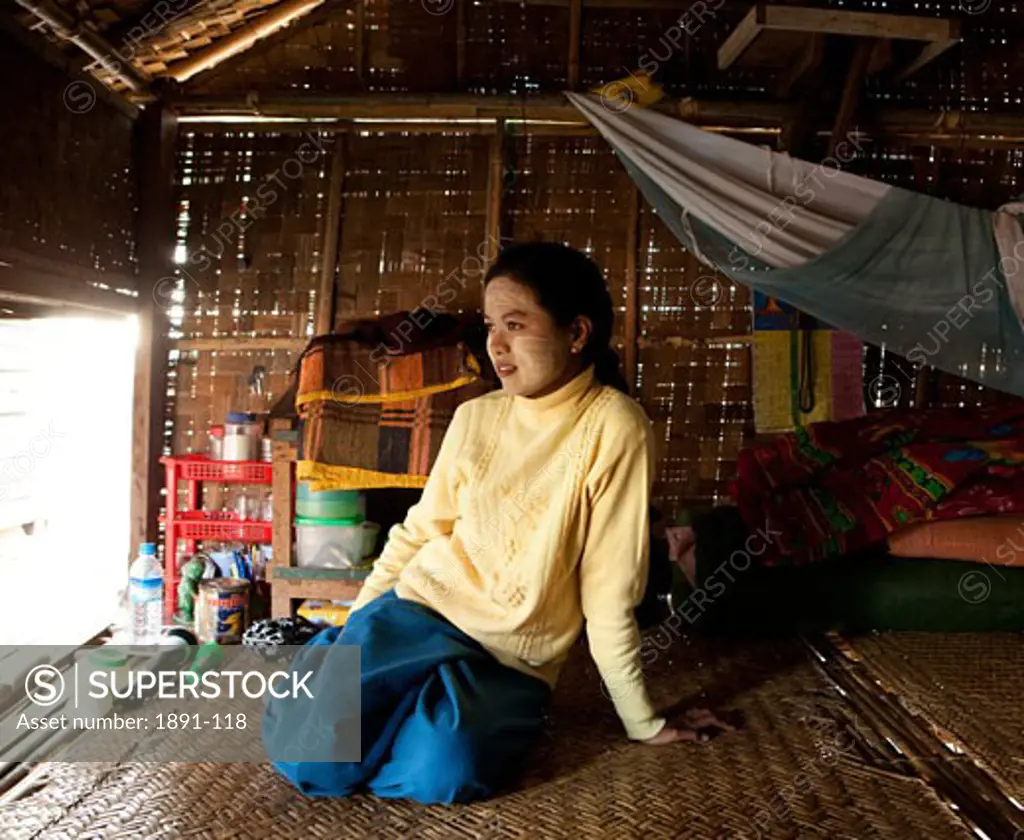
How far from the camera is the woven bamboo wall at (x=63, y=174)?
7.86ft

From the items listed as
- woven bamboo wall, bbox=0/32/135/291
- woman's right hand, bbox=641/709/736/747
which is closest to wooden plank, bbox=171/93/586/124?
woven bamboo wall, bbox=0/32/135/291

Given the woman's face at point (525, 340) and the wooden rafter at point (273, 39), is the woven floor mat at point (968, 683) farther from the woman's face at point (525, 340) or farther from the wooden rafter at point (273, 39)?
the wooden rafter at point (273, 39)

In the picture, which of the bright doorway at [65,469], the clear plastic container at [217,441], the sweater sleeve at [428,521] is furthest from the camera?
the bright doorway at [65,469]

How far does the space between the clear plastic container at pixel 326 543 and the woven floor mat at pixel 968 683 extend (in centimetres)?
156

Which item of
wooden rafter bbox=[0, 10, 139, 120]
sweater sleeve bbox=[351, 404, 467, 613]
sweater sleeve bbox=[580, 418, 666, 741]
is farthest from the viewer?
wooden rafter bbox=[0, 10, 139, 120]

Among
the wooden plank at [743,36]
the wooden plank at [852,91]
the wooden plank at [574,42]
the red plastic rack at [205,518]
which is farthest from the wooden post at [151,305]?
the wooden plank at [852,91]

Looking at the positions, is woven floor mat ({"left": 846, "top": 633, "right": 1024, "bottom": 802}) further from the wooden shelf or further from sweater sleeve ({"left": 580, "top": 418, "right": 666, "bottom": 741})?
the wooden shelf

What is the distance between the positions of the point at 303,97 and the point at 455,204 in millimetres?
682

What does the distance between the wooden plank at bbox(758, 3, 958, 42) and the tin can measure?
93.3 inches

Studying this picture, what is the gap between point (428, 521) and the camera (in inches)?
72.5

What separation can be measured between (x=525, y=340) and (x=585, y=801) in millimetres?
840

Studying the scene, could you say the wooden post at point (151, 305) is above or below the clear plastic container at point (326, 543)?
above

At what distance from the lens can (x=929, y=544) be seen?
8.04 ft

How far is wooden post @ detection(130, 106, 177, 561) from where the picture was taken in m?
3.25
